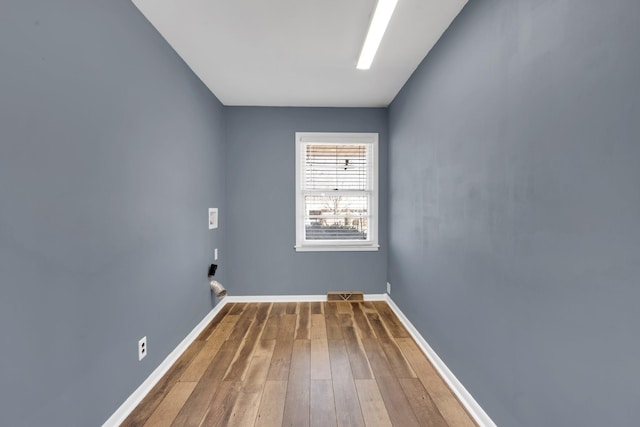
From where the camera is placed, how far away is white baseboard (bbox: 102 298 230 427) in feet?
5.57

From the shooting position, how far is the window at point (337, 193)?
152 inches

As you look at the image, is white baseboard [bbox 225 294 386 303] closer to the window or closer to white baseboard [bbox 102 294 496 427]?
white baseboard [bbox 102 294 496 427]

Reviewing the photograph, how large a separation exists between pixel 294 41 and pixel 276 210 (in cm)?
207

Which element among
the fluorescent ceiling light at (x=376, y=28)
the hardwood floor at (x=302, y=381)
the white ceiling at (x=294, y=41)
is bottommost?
the hardwood floor at (x=302, y=381)

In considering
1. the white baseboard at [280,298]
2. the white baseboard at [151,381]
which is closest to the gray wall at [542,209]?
the white baseboard at [280,298]

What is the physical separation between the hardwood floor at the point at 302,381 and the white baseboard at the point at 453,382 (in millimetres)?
Result: 43

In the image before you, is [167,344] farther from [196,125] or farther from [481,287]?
[481,287]

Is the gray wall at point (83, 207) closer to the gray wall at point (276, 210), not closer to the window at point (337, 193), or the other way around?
the gray wall at point (276, 210)

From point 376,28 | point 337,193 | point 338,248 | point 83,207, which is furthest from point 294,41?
point 338,248

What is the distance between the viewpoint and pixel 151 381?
6.72ft

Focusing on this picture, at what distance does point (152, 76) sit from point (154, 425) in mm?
2298

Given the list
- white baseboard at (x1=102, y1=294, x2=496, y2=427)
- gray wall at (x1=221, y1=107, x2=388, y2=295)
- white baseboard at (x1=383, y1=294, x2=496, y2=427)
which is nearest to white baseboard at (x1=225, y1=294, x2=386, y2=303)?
gray wall at (x1=221, y1=107, x2=388, y2=295)

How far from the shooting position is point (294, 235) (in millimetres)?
3867

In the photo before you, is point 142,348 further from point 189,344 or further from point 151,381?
point 189,344
